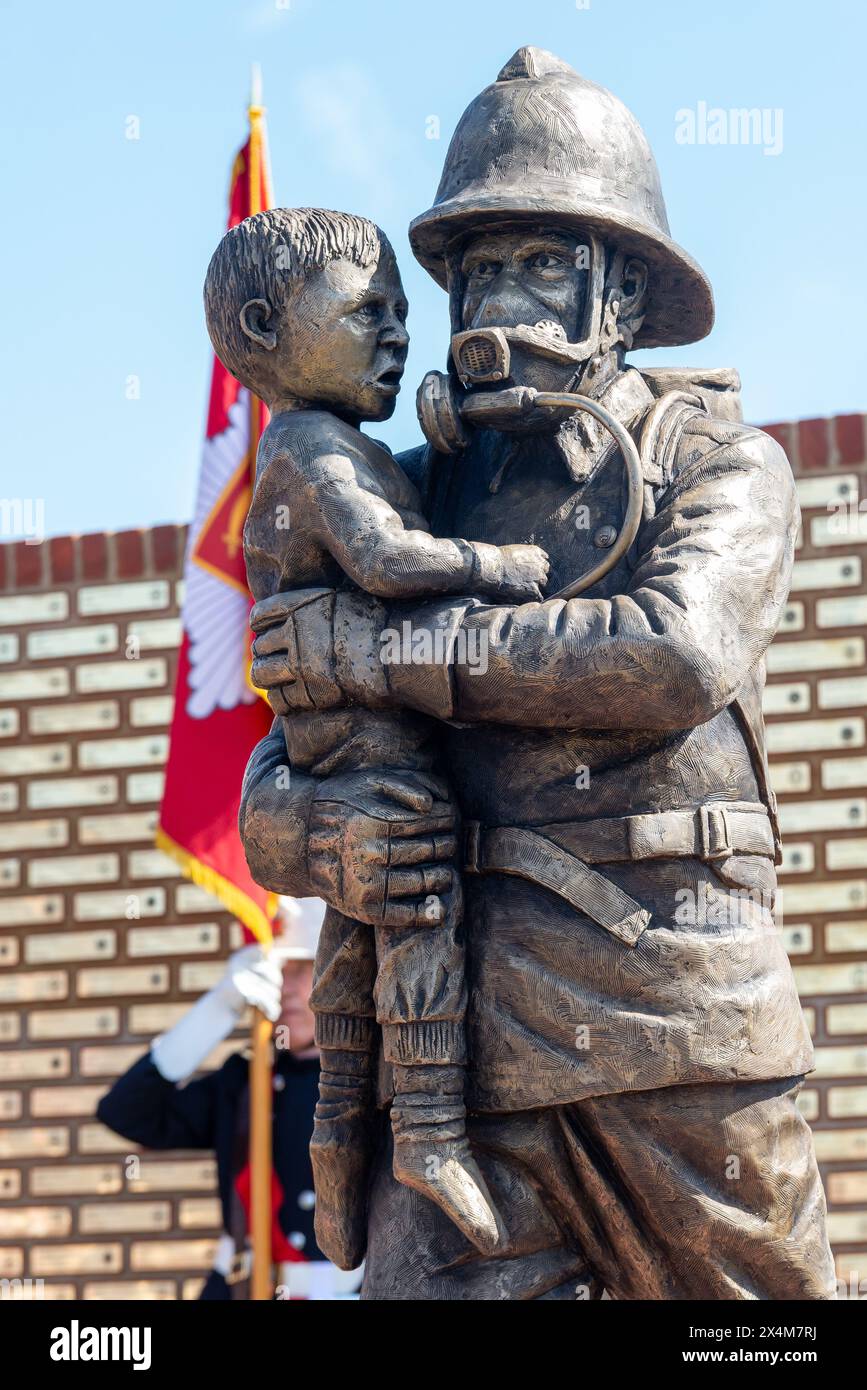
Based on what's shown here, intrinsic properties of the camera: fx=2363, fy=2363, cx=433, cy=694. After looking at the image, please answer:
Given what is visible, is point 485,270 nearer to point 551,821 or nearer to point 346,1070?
point 551,821

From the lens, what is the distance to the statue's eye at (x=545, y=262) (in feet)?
15.1

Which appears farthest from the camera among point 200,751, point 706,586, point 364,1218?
point 200,751

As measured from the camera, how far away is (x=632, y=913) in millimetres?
4266

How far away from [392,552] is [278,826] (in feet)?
1.85

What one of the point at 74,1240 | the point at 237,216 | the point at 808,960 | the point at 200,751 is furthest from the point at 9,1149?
the point at 237,216

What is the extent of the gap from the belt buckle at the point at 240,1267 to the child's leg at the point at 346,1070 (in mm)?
4246

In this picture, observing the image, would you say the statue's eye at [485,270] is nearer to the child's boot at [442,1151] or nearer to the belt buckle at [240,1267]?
the child's boot at [442,1151]

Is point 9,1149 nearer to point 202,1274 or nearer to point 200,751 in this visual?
point 202,1274

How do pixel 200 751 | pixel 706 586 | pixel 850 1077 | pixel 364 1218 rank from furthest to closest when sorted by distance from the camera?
pixel 850 1077 < pixel 200 751 < pixel 364 1218 < pixel 706 586

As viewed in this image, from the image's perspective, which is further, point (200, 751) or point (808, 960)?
point (808, 960)

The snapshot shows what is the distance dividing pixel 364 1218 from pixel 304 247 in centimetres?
185

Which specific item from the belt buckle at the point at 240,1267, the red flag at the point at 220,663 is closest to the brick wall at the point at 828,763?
the red flag at the point at 220,663

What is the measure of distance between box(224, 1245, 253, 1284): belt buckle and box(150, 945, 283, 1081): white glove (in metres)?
0.68

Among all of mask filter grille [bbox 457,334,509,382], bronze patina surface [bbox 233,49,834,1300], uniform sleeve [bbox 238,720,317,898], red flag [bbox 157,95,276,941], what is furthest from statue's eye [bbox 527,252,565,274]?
red flag [bbox 157,95,276,941]
